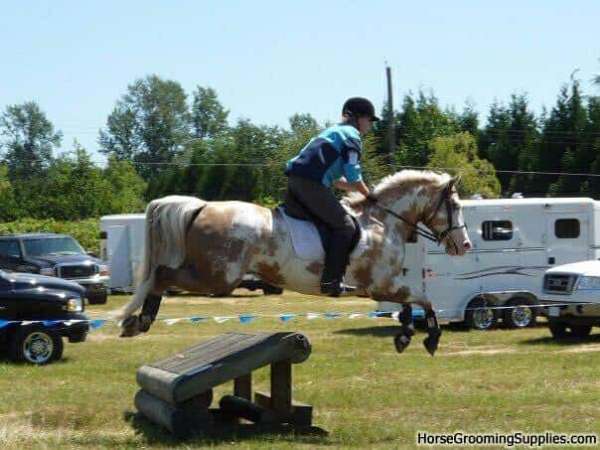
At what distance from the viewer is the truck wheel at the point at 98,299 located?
97.0 ft

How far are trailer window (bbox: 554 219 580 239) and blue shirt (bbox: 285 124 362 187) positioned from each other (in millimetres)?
14027

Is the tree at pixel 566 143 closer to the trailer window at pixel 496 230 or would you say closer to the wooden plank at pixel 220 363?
the trailer window at pixel 496 230

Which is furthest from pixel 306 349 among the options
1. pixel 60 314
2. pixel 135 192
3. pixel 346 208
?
pixel 135 192

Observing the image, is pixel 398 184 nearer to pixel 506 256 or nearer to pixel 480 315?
pixel 480 315

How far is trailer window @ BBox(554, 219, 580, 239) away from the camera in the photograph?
22.9 metres

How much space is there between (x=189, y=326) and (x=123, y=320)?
44.0ft

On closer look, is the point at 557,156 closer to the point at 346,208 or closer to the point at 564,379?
the point at 564,379

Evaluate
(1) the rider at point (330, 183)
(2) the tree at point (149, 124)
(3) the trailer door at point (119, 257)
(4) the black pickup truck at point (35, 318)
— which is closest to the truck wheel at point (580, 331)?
(4) the black pickup truck at point (35, 318)

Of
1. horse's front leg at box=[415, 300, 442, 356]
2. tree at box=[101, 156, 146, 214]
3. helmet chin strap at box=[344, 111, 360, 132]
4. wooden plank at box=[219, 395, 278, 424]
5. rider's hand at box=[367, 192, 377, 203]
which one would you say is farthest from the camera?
tree at box=[101, 156, 146, 214]

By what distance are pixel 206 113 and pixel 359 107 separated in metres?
108

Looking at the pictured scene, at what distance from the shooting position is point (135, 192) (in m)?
85.1

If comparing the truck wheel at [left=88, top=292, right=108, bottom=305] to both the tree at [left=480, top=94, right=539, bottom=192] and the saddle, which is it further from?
the tree at [left=480, top=94, right=539, bottom=192]

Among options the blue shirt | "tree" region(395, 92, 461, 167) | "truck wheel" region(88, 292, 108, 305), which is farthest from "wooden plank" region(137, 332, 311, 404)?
"tree" region(395, 92, 461, 167)

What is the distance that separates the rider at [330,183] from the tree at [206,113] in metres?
105
